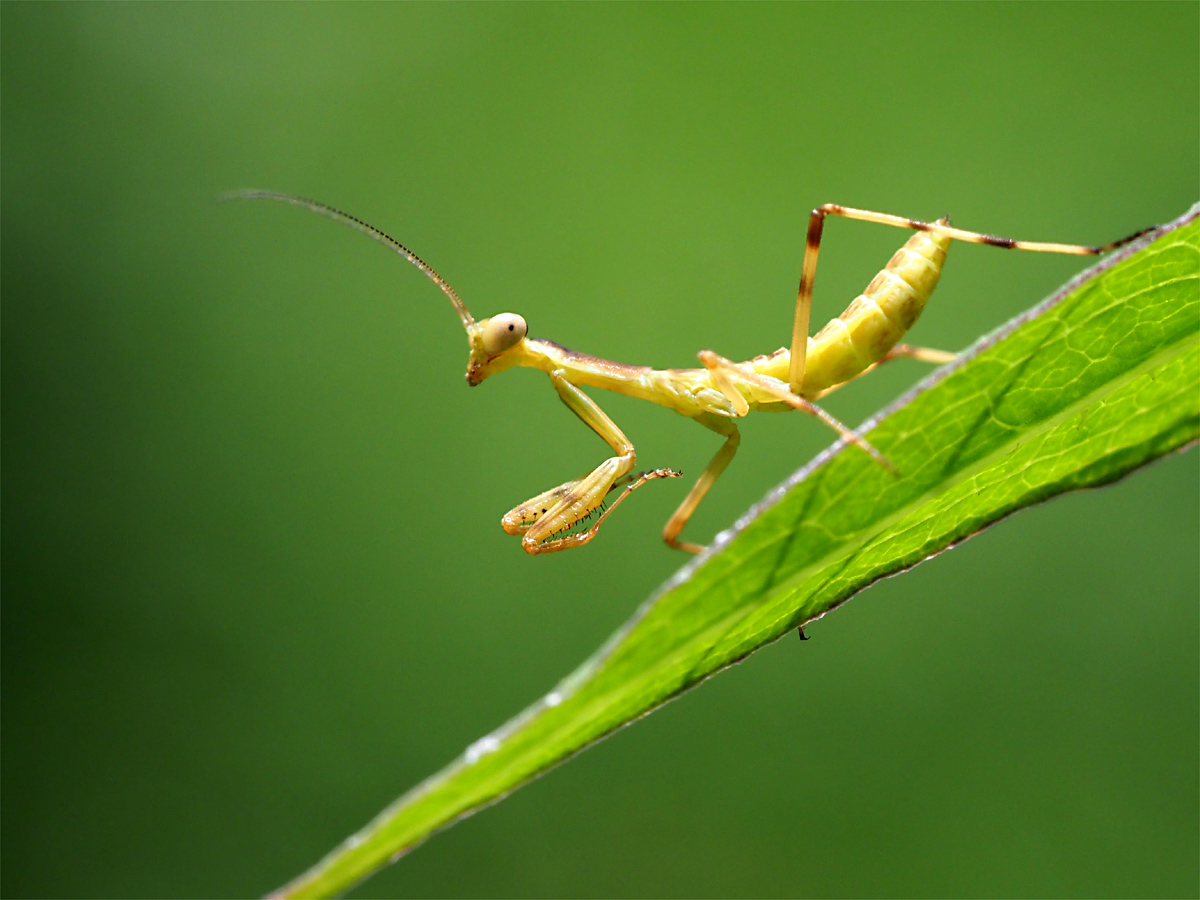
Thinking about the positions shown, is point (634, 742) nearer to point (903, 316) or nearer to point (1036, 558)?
point (1036, 558)

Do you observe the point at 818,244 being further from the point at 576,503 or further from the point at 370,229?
the point at 370,229

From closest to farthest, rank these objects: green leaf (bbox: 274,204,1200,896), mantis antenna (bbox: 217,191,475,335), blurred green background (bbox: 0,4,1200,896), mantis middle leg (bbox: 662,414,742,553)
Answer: green leaf (bbox: 274,204,1200,896) < mantis antenna (bbox: 217,191,475,335) < mantis middle leg (bbox: 662,414,742,553) < blurred green background (bbox: 0,4,1200,896)

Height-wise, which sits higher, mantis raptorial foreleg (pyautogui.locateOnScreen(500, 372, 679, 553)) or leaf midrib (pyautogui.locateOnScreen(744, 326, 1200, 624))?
mantis raptorial foreleg (pyautogui.locateOnScreen(500, 372, 679, 553))

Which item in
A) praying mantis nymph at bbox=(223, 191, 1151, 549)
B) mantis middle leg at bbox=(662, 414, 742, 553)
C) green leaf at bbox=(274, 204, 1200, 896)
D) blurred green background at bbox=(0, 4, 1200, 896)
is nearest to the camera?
green leaf at bbox=(274, 204, 1200, 896)

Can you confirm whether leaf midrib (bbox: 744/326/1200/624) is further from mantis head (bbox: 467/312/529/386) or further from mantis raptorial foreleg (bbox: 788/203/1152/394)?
mantis head (bbox: 467/312/529/386)

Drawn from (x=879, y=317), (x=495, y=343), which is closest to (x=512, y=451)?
(x=495, y=343)

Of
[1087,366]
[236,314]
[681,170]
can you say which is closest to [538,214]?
[681,170]

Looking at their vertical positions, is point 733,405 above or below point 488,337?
below

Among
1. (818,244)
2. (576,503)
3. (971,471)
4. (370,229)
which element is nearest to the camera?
(971,471)

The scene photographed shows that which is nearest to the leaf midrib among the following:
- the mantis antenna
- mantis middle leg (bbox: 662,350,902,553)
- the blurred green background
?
mantis middle leg (bbox: 662,350,902,553)
